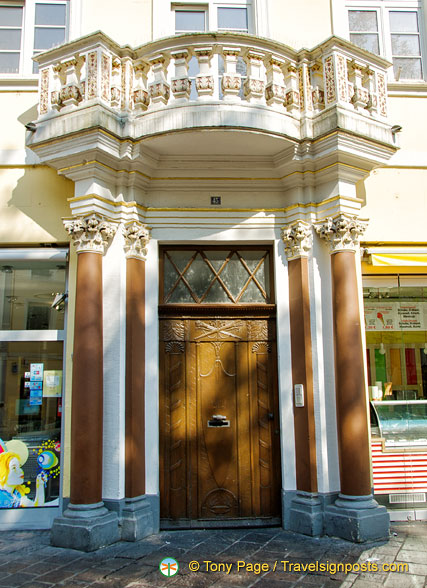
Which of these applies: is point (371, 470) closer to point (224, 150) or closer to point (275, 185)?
point (275, 185)

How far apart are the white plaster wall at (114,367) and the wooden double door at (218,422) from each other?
584 millimetres

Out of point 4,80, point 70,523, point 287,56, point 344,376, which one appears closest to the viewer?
point 70,523

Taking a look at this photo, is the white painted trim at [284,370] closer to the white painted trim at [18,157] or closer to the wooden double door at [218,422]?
the wooden double door at [218,422]

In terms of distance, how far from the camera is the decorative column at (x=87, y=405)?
5.62 metres

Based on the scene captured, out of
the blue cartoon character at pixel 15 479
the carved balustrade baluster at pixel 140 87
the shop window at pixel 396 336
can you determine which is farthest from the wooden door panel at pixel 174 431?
the carved balustrade baluster at pixel 140 87

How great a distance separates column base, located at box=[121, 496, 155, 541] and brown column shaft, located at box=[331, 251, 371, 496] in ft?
7.63

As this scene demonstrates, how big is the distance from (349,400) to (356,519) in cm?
131

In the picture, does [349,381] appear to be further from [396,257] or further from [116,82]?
[116,82]

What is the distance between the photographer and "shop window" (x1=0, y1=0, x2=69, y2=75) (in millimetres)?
7551

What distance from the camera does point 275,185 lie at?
6.82m

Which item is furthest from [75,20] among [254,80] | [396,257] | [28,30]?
[396,257]

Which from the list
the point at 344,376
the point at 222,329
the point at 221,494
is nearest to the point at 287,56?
the point at 222,329

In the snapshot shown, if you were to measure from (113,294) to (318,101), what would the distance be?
11.9ft

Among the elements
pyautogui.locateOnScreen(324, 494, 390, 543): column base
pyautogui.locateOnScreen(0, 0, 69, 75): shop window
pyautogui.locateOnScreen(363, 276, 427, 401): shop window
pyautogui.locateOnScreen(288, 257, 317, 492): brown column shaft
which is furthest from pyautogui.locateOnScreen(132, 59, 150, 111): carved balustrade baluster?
pyautogui.locateOnScreen(324, 494, 390, 543): column base
